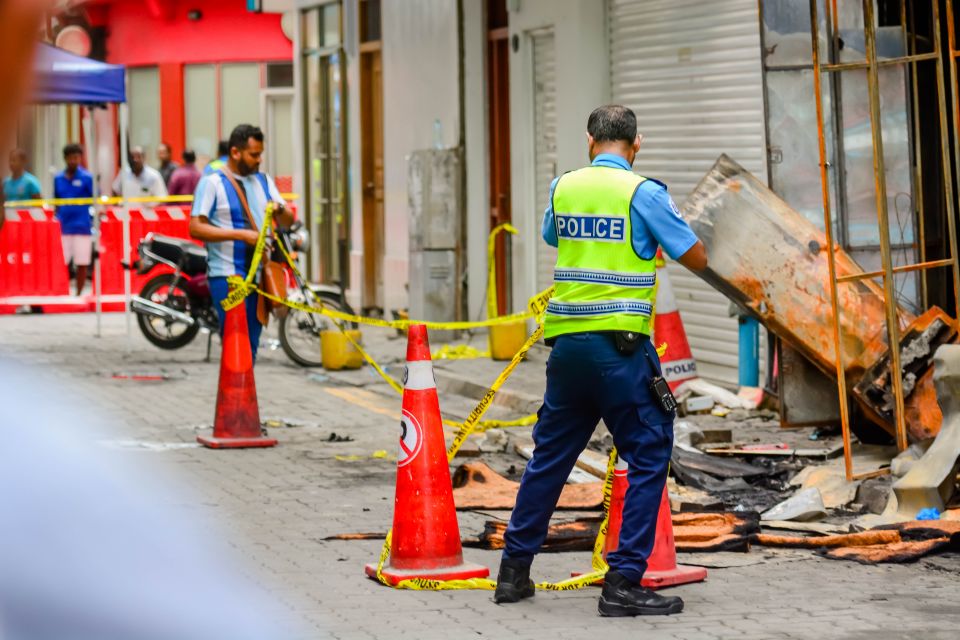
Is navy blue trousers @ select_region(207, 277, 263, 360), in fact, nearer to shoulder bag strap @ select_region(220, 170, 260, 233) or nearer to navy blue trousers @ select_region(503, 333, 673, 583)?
shoulder bag strap @ select_region(220, 170, 260, 233)

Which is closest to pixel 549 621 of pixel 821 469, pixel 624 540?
pixel 624 540

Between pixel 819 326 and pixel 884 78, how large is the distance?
1.67m

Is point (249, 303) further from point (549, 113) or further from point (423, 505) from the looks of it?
point (549, 113)

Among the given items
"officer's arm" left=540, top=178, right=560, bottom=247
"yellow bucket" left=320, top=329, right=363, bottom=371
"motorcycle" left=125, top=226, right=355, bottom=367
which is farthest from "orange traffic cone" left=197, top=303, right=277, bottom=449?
"officer's arm" left=540, top=178, right=560, bottom=247

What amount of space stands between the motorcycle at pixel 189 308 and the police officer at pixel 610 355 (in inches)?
330

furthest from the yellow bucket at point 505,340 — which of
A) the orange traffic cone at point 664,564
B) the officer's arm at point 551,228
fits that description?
the officer's arm at point 551,228

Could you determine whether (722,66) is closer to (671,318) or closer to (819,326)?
(671,318)

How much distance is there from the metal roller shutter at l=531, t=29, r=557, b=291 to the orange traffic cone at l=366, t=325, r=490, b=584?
28.3 ft

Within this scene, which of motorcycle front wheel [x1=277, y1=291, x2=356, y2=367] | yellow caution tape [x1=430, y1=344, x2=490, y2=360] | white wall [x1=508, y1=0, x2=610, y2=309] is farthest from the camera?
yellow caution tape [x1=430, y1=344, x2=490, y2=360]

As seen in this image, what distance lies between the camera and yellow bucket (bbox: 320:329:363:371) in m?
15.2

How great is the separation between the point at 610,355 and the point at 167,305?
10696 mm

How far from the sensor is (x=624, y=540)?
6.32 metres

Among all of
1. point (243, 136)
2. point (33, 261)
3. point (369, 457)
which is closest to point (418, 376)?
point (369, 457)

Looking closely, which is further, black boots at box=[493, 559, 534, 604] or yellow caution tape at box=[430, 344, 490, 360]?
yellow caution tape at box=[430, 344, 490, 360]
